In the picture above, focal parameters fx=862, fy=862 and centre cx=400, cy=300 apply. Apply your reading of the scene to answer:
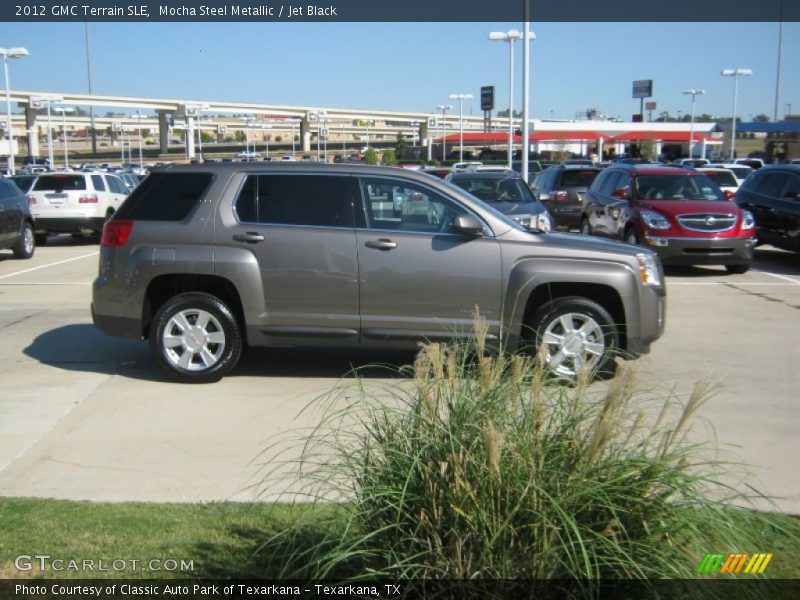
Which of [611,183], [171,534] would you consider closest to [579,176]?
[611,183]

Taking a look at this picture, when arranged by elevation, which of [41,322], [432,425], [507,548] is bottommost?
[41,322]

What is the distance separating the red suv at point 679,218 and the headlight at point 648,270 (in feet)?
23.4

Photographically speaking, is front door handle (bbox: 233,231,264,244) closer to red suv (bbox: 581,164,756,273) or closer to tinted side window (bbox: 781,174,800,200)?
red suv (bbox: 581,164,756,273)

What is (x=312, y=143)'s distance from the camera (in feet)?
429

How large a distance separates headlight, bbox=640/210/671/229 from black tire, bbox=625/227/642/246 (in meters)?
0.31

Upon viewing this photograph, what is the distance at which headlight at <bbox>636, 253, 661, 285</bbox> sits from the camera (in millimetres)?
7727

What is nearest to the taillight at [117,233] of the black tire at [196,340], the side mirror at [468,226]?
the black tire at [196,340]

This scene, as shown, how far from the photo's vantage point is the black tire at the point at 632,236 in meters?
15.2

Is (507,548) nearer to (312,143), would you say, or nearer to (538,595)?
(538,595)

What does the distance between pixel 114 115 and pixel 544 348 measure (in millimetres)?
154561

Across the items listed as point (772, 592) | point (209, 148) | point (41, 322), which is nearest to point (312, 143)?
point (209, 148)

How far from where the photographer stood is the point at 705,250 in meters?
14.6

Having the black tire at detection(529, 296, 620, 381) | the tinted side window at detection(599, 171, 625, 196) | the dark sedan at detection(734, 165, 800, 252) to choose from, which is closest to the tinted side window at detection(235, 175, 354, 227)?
the black tire at detection(529, 296, 620, 381)

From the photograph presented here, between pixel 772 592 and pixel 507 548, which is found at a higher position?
pixel 507 548
